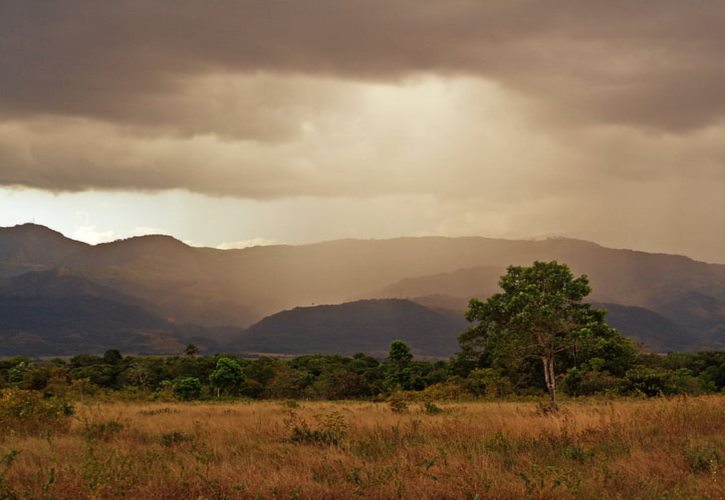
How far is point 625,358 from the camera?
2539 inches

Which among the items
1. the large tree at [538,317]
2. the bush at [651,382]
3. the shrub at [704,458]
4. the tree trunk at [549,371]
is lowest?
the bush at [651,382]

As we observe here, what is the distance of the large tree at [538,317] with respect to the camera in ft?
96.5

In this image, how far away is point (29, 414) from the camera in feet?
59.2

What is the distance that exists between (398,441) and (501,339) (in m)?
18.1

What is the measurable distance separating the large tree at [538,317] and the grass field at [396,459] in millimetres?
10528

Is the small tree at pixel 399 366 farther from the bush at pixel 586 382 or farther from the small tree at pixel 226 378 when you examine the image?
the bush at pixel 586 382

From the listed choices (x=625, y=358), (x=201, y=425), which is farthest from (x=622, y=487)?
(x=625, y=358)

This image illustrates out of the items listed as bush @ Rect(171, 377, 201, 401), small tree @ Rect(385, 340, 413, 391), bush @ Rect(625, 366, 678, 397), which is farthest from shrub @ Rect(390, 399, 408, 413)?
small tree @ Rect(385, 340, 413, 391)

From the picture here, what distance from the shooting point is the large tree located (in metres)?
29.4

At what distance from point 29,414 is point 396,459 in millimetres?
11633

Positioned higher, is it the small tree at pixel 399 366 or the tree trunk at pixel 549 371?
the tree trunk at pixel 549 371

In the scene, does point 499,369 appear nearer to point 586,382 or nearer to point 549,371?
point 586,382

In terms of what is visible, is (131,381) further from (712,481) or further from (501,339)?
A: (712,481)

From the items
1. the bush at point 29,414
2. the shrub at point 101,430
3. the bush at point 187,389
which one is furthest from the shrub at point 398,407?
the bush at point 187,389
